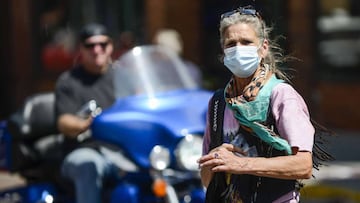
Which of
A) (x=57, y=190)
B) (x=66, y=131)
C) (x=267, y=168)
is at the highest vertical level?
(x=267, y=168)

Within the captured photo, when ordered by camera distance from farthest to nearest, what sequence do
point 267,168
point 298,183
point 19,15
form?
point 19,15
point 298,183
point 267,168

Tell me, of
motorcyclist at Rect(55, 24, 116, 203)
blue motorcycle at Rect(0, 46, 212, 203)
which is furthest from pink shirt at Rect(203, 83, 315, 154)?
motorcyclist at Rect(55, 24, 116, 203)

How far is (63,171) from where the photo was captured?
641 cm

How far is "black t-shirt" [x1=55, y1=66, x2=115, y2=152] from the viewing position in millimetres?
6523

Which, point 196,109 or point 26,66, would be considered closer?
point 196,109

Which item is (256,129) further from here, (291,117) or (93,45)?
(93,45)

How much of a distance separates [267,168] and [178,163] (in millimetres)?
2381

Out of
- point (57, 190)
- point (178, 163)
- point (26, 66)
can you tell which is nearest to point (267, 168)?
point (178, 163)

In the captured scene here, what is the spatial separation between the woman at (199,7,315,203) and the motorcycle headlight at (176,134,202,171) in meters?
1.97

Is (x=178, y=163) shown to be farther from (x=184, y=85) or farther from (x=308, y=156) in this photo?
(x=308, y=156)

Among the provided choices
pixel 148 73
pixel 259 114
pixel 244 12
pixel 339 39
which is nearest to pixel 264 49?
pixel 244 12

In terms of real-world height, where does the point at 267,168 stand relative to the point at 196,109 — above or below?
above

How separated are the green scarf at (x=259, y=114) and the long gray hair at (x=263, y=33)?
0.18 m

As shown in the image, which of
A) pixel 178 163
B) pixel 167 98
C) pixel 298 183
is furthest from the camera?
pixel 167 98
